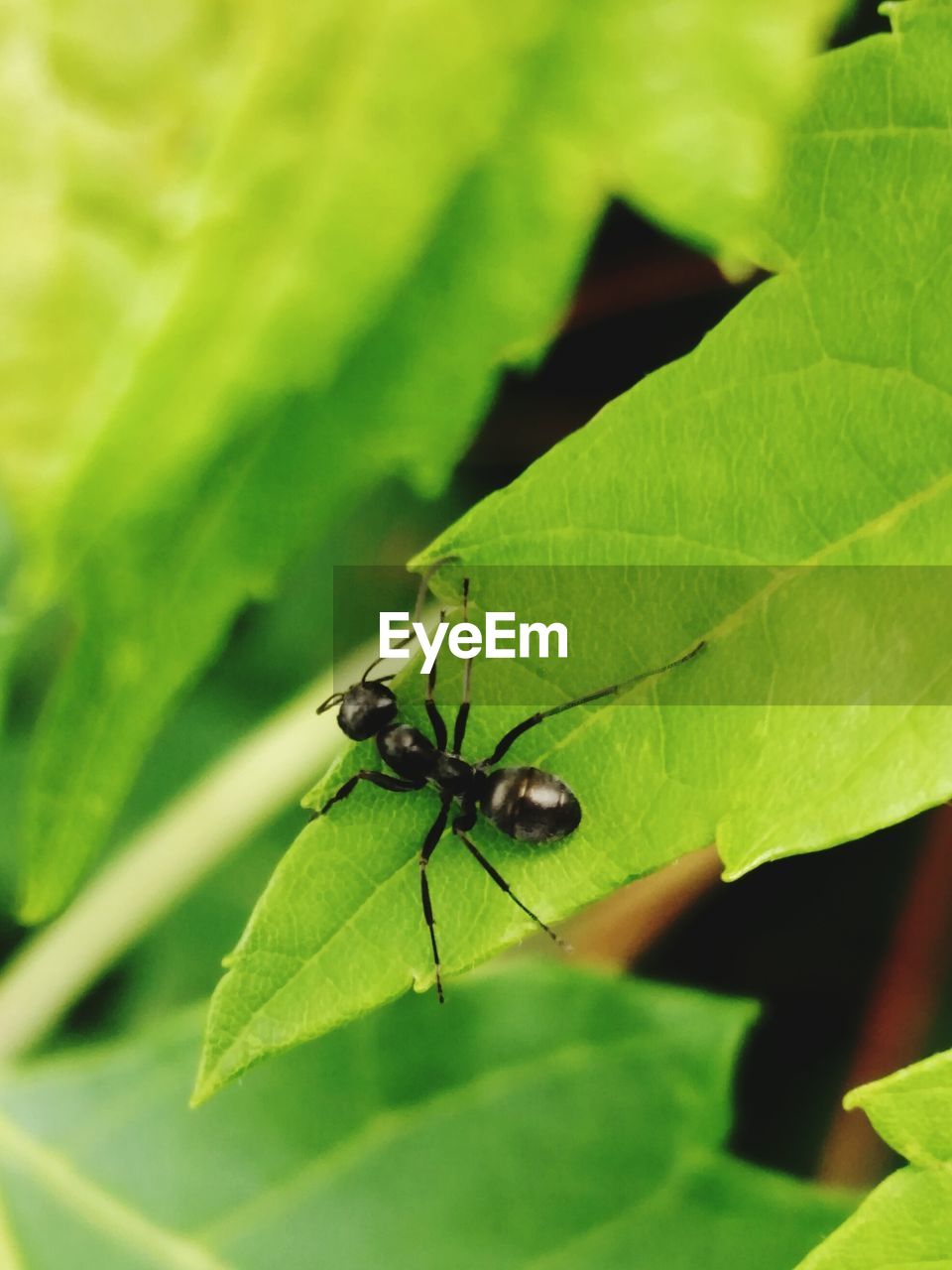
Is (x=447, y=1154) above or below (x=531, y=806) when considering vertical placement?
below

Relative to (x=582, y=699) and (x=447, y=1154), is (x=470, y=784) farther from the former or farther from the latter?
(x=447, y=1154)

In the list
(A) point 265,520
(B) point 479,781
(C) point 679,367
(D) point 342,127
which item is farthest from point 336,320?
(B) point 479,781

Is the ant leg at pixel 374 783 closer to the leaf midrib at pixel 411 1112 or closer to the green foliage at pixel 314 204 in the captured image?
the green foliage at pixel 314 204

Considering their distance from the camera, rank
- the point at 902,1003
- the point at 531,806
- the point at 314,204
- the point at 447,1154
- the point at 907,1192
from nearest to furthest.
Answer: the point at 314,204 < the point at 907,1192 < the point at 531,806 < the point at 447,1154 < the point at 902,1003

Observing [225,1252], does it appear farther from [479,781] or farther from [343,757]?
[343,757]

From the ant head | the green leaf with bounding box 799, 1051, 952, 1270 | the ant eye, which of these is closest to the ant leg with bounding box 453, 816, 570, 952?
the green leaf with bounding box 799, 1051, 952, 1270

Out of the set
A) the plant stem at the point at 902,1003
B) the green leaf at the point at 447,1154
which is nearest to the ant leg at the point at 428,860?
the green leaf at the point at 447,1154

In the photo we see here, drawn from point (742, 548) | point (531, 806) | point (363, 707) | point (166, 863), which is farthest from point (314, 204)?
point (166, 863)
